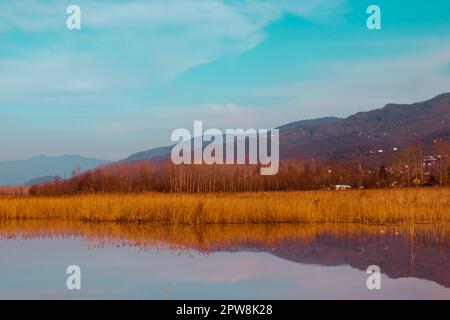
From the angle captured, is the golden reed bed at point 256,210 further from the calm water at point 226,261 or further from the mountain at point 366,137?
the mountain at point 366,137

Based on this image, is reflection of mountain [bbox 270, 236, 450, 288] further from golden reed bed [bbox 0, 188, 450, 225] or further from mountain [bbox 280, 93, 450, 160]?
mountain [bbox 280, 93, 450, 160]

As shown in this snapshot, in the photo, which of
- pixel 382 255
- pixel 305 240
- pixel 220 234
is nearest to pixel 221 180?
pixel 220 234

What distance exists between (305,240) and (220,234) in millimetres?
2393

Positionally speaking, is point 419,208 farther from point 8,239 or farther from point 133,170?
point 133,170

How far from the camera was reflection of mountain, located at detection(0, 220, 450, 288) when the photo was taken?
37.9 feet

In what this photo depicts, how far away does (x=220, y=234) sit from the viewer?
15.5m

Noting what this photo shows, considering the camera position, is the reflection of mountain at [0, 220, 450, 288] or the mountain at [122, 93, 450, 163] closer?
the reflection of mountain at [0, 220, 450, 288]

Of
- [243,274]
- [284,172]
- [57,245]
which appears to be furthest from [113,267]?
[284,172]

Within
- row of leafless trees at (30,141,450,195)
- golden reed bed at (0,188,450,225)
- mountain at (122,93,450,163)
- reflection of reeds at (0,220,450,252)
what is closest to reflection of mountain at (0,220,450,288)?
reflection of reeds at (0,220,450,252)

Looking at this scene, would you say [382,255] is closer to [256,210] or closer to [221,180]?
[256,210]

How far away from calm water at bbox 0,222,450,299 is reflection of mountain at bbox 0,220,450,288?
0.9 inches

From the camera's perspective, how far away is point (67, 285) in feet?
31.6

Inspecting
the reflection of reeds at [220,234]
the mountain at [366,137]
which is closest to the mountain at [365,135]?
the mountain at [366,137]
